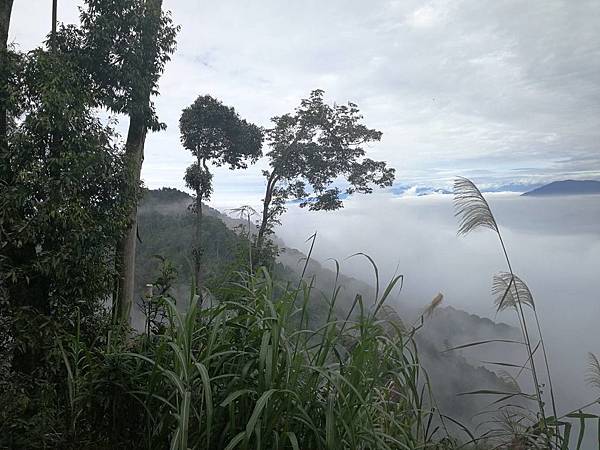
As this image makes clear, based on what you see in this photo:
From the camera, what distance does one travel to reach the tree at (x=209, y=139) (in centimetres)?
759

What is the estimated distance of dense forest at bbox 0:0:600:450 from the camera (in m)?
0.89

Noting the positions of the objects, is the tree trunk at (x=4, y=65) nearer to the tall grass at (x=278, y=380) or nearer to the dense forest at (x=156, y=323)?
the dense forest at (x=156, y=323)

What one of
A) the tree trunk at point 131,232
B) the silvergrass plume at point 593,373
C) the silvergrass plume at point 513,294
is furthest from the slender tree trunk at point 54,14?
the silvergrass plume at point 593,373

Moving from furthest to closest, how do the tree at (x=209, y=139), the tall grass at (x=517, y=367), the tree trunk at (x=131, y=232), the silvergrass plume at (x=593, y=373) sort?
the tree at (x=209, y=139)
the tree trunk at (x=131, y=232)
the silvergrass plume at (x=593, y=373)
the tall grass at (x=517, y=367)

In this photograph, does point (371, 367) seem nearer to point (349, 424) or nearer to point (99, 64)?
point (349, 424)

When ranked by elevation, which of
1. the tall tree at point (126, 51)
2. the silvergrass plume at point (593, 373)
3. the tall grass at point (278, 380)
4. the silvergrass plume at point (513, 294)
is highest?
the tall tree at point (126, 51)

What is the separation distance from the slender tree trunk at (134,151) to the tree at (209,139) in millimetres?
3293

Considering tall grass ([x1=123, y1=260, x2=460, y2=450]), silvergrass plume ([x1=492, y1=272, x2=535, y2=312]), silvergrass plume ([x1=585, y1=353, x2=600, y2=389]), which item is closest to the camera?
tall grass ([x1=123, y1=260, x2=460, y2=450])

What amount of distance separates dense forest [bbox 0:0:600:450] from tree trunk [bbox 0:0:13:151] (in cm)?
1

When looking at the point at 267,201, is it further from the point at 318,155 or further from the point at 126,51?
the point at 126,51

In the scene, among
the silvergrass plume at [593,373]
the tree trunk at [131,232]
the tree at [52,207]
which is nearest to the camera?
the silvergrass plume at [593,373]

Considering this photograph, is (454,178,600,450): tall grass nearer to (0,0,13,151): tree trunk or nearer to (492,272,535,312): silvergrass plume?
(492,272,535,312): silvergrass plume

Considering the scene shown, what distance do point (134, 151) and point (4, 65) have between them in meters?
1.44

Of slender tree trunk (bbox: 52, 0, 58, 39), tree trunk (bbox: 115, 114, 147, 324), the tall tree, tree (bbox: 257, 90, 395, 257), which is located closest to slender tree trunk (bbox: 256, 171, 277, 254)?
tree (bbox: 257, 90, 395, 257)
